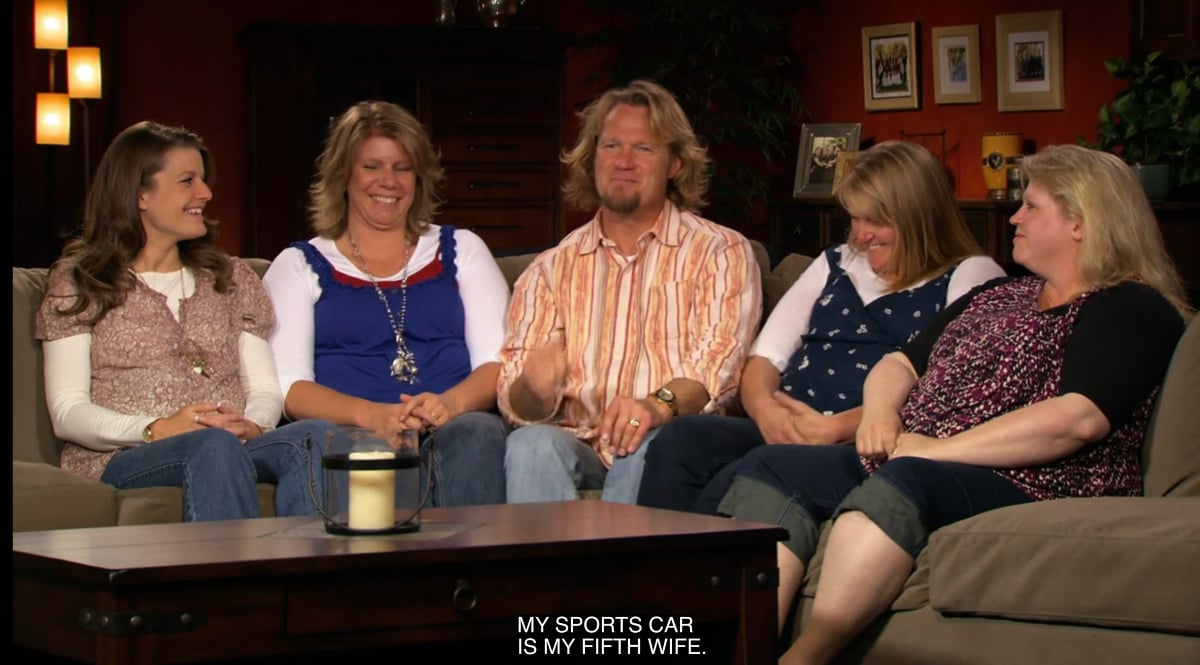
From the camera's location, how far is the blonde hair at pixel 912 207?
3678 mm

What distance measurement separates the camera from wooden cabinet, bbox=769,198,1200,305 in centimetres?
538

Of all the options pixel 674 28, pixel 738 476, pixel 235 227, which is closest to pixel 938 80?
pixel 674 28

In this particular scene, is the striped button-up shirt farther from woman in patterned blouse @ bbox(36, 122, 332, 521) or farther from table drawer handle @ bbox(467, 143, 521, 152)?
→ table drawer handle @ bbox(467, 143, 521, 152)

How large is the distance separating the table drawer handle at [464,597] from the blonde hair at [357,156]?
67.8 inches

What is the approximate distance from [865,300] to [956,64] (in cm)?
387

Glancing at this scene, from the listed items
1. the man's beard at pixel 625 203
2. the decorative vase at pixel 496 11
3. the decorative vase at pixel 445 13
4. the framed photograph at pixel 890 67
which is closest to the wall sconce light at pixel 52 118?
the decorative vase at pixel 445 13

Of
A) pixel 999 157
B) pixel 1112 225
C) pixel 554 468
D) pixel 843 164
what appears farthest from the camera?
pixel 843 164

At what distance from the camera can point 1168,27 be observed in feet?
18.8

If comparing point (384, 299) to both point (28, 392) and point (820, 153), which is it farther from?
point (820, 153)

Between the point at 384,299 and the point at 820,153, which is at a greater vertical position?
the point at 820,153

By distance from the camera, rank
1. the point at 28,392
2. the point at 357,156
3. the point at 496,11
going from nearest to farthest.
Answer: the point at 28,392 < the point at 357,156 < the point at 496,11

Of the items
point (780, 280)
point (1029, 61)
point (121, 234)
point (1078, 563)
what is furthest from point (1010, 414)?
point (1029, 61)

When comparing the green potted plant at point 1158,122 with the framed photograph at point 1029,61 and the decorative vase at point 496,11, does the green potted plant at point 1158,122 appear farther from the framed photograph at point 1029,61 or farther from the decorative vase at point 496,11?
the decorative vase at point 496,11

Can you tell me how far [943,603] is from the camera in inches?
115
